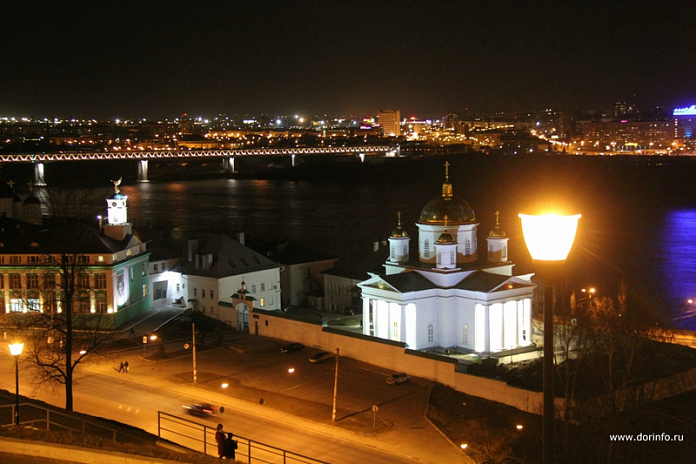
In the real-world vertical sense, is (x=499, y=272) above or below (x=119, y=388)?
above

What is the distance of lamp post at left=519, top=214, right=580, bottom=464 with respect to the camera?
3.81m

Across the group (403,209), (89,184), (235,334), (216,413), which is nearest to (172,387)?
(216,413)

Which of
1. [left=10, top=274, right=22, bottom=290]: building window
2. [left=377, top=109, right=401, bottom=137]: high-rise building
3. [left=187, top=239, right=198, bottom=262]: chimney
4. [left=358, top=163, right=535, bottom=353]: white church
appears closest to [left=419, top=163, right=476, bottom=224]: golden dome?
[left=358, top=163, right=535, bottom=353]: white church

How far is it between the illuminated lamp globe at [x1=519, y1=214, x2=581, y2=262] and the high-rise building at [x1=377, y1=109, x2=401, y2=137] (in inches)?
6966

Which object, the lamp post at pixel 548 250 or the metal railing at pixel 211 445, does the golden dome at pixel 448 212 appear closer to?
the metal railing at pixel 211 445

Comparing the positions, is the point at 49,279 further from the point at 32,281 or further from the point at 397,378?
the point at 397,378

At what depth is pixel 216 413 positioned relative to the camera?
43.3 ft

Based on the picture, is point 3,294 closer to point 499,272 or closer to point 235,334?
point 235,334

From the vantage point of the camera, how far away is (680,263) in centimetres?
3806

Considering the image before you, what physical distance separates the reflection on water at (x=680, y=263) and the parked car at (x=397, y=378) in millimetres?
11547

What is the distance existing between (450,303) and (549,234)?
1384cm

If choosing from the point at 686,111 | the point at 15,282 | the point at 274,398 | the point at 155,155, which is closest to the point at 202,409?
the point at 274,398

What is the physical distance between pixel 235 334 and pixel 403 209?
43104 mm

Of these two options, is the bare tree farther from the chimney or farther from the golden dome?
the golden dome
